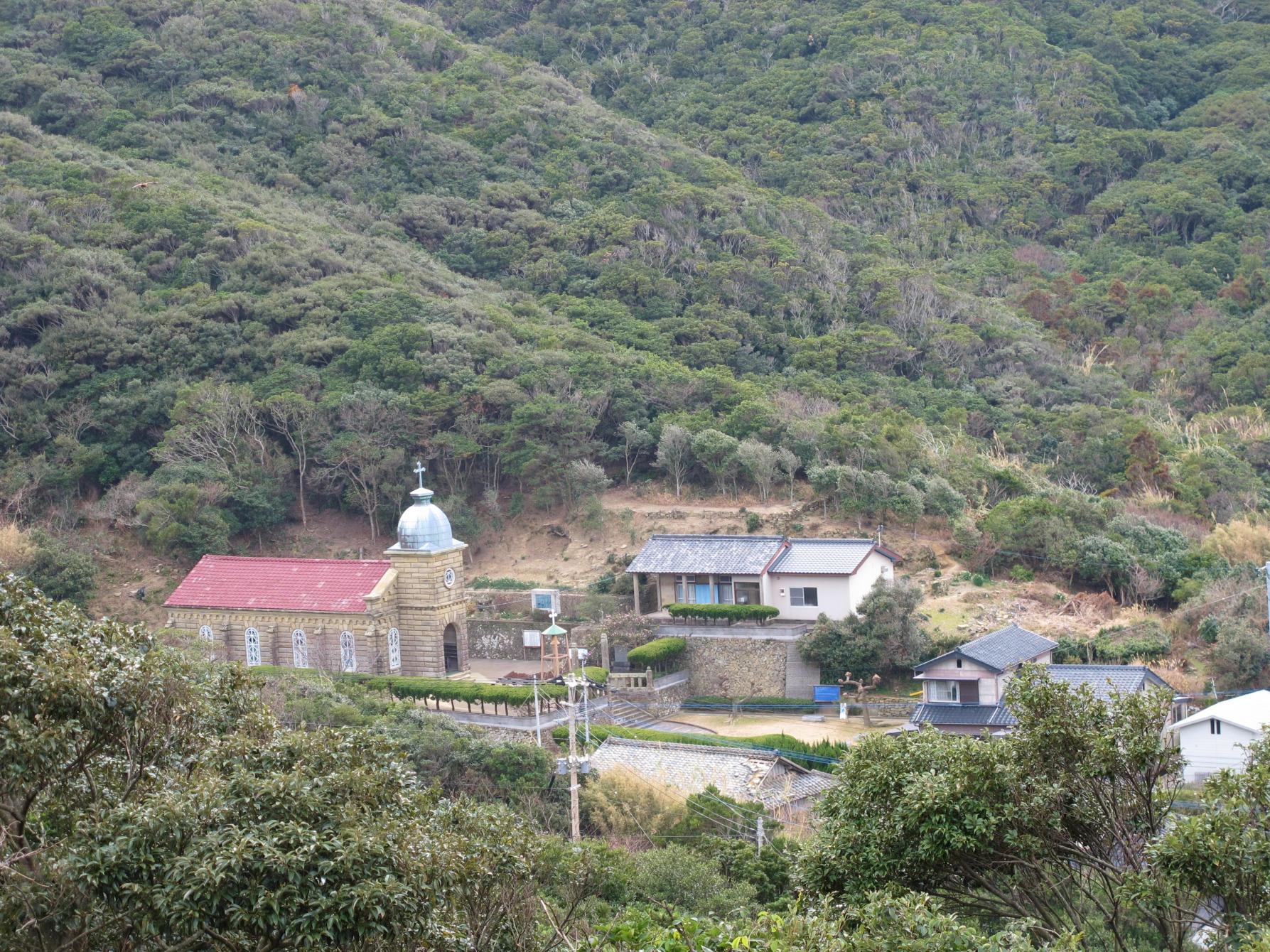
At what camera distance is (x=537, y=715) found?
28.0 metres

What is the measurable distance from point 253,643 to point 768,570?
1342 centimetres

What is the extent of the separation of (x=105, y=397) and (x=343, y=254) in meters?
13.2

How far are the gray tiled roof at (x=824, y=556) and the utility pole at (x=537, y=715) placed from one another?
303 inches

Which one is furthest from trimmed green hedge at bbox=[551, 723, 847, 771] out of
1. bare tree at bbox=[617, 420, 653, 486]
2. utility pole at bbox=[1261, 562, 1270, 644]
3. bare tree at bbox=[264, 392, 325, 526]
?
bare tree at bbox=[264, 392, 325, 526]

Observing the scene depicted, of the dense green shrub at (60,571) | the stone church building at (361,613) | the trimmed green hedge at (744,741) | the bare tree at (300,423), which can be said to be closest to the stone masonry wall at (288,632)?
the stone church building at (361,613)

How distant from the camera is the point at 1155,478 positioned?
4619cm

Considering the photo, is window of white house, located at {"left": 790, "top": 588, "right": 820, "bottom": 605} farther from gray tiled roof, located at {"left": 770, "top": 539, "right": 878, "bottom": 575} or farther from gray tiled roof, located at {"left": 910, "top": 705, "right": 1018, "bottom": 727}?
gray tiled roof, located at {"left": 910, "top": 705, "right": 1018, "bottom": 727}

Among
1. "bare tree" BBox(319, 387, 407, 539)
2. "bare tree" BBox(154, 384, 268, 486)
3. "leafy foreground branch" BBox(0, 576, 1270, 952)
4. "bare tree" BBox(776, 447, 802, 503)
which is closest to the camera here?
"leafy foreground branch" BBox(0, 576, 1270, 952)

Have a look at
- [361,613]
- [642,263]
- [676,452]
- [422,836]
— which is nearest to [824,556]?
[676,452]

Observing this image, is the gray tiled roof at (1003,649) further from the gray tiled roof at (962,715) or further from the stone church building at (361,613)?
the stone church building at (361,613)

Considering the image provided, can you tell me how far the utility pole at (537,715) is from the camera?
93.2ft

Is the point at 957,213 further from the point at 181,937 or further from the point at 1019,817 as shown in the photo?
the point at 181,937

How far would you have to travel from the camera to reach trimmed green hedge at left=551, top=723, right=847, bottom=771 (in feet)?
95.1

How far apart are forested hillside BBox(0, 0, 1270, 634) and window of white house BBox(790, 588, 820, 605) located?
5.63 m
